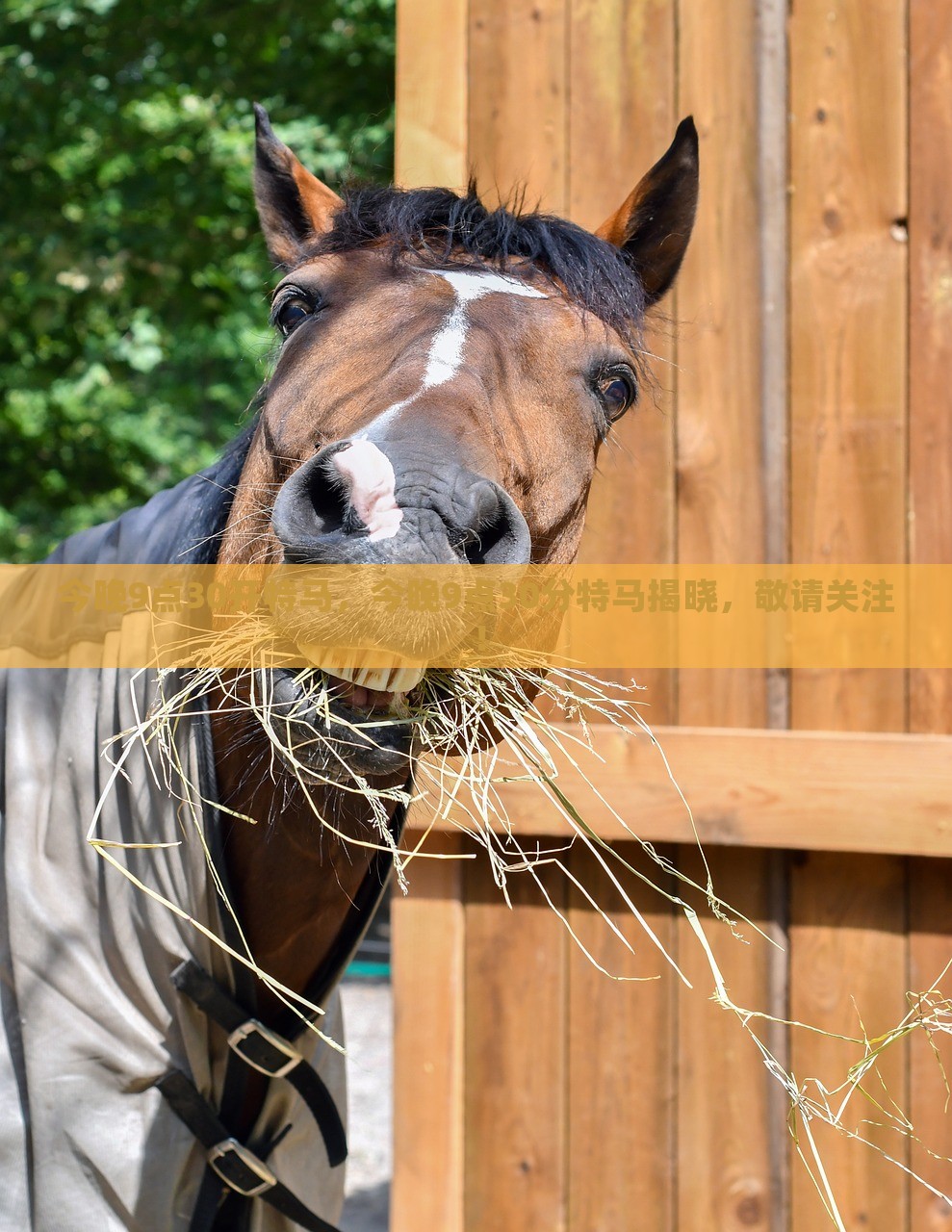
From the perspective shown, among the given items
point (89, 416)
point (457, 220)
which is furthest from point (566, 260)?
point (89, 416)

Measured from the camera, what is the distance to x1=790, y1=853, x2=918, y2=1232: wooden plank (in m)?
2.34

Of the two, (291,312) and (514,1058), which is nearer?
(291,312)

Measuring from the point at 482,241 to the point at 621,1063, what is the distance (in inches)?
74.5

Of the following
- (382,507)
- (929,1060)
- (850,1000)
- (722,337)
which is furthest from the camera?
(722,337)

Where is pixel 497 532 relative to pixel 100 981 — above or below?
above

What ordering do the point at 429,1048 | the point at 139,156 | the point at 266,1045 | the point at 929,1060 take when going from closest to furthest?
1. the point at 266,1045
2. the point at 929,1060
3. the point at 429,1048
4. the point at 139,156

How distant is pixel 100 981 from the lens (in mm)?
1608

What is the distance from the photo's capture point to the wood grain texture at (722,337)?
2.50 meters

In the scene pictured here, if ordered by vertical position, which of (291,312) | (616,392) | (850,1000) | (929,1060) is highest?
(291,312)

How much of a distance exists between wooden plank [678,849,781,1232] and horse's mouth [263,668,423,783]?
1.32 m

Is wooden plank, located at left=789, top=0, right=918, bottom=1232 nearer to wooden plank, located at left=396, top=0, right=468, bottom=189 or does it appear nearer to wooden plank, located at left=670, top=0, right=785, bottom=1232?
wooden plank, located at left=670, top=0, right=785, bottom=1232

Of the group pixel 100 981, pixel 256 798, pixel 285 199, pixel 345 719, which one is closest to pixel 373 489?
pixel 345 719

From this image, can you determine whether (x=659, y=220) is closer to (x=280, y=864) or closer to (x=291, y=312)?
(x=291, y=312)

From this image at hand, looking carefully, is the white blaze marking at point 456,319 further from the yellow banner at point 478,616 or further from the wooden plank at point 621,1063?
the wooden plank at point 621,1063
